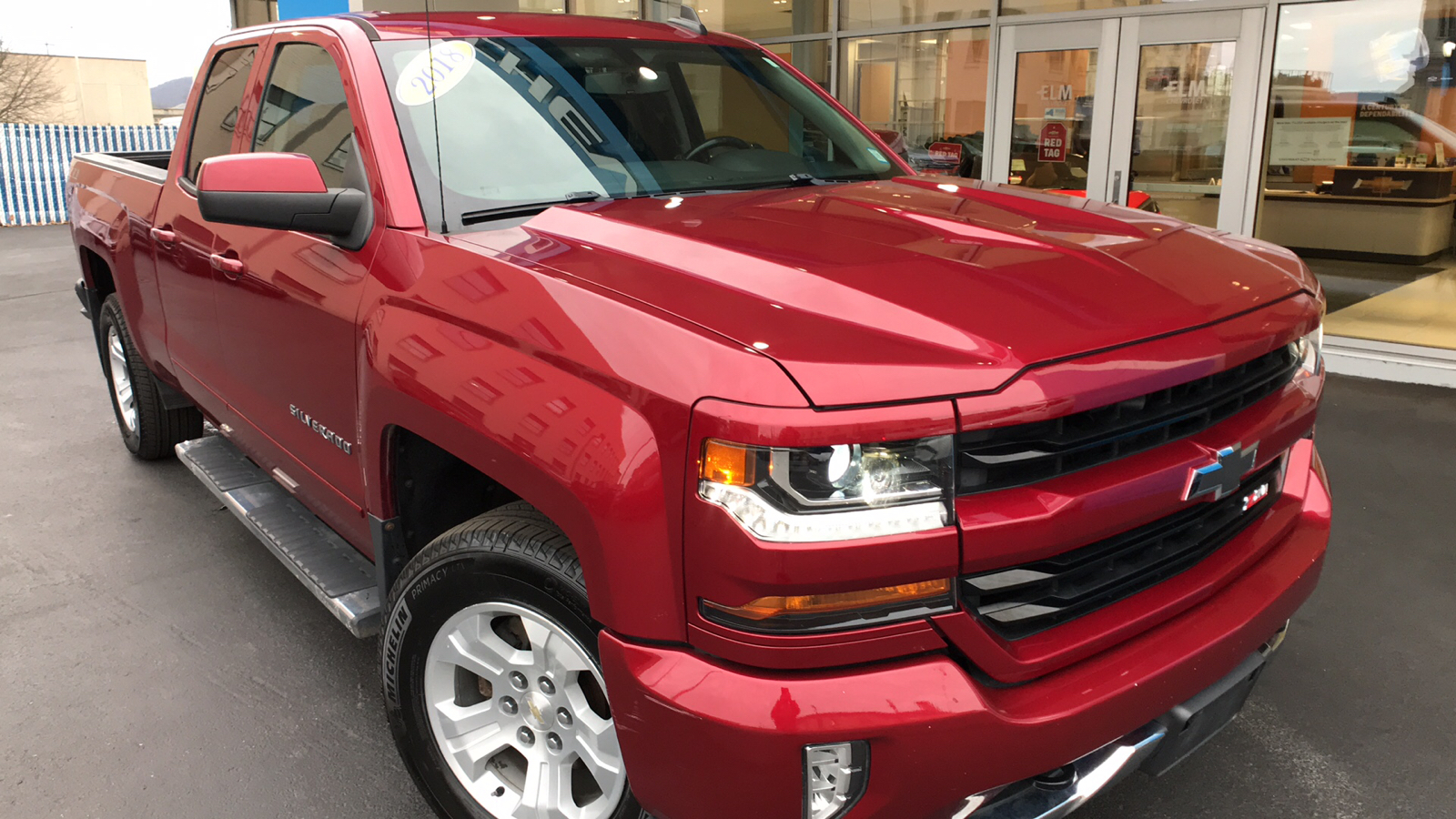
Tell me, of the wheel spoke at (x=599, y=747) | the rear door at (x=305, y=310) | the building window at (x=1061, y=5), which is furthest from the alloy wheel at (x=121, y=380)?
the building window at (x=1061, y=5)

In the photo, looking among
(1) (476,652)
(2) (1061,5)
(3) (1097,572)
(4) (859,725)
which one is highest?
(2) (1061,5)

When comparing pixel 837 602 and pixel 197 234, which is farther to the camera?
pixel 197 234

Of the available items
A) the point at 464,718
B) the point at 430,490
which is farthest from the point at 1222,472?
the point at 430,490

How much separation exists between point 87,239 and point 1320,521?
16.6 feet

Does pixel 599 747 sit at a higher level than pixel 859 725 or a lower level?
lower

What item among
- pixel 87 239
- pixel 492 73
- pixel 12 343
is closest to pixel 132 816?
pixel 492 73

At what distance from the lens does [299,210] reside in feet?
7.56

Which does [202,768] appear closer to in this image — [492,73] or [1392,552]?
[492,73]

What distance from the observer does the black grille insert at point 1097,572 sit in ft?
5.31

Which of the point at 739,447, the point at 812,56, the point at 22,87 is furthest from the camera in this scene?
the point at 22,87

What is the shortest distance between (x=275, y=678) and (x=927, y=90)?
835cm

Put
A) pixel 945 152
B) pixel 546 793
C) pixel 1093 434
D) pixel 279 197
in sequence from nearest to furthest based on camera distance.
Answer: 1. pixel 1093 434
2. pixel 546 793
3. pixel 279 197
4. pixel 945 152

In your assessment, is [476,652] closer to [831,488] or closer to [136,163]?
[831,488]

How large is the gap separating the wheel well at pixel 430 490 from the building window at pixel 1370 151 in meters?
7.05
